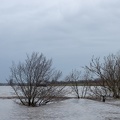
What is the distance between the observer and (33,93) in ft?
122

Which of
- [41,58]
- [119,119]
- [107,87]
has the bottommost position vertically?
[119,119]

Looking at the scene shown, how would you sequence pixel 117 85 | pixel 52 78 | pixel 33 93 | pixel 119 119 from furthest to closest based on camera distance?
1. pixel 117 85
2. pixel 52 78
3. pixel 33 93
4. pixel 119 119

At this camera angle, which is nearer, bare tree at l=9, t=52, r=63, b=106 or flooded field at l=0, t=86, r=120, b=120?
flooded field at l=0, t=86, r=120, b=120

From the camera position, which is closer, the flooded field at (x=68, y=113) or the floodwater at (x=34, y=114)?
the flooded field at (x=68, y=113)

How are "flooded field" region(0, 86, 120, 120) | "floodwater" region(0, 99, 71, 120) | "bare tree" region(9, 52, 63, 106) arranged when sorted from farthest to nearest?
"bare tree" region(9, 52, 63, 106) < "floodwater" region(0, 99, 71, 120) < "flooded field" region(0, 86, 120, 120)

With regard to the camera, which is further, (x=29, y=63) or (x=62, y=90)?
(x=62, y=90)

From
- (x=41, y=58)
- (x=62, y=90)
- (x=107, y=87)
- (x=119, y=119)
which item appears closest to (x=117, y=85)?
(x=107, y=87)

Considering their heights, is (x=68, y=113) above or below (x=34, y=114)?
above

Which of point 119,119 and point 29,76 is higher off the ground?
point 29,76

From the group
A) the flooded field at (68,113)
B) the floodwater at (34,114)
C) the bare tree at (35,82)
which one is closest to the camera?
the flooded field at (68,113)

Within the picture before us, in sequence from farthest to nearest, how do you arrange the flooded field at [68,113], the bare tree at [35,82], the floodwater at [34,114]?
1. the bare tree at [35,82]
2. the floodwater at [34,114]
3. the flooded field at [68,113]

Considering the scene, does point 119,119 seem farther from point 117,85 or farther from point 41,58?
point 117,85

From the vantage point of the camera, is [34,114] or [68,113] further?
[34,114]

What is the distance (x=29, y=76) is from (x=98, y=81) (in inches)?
408
